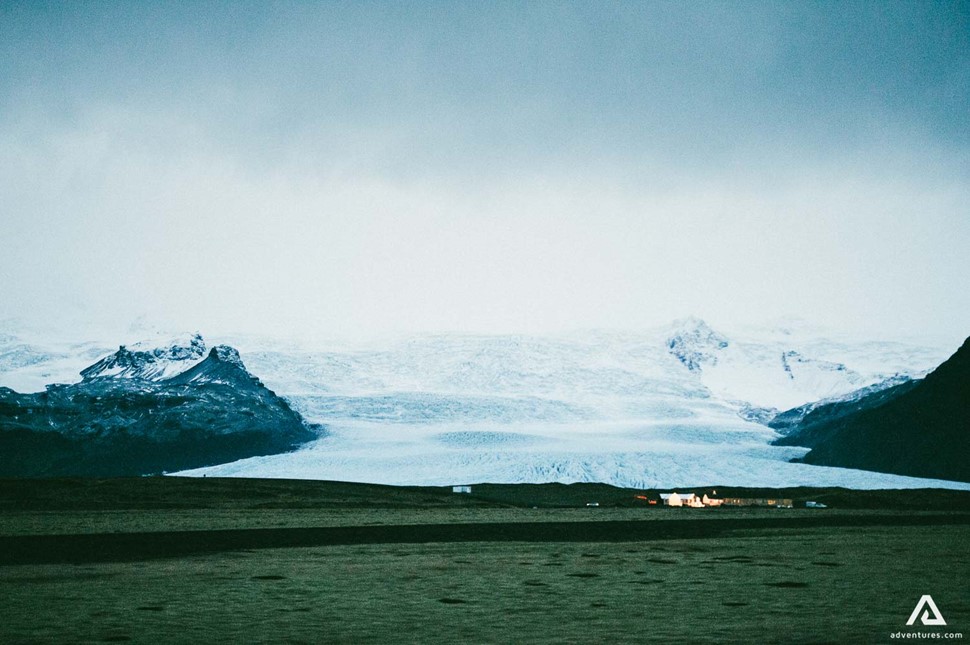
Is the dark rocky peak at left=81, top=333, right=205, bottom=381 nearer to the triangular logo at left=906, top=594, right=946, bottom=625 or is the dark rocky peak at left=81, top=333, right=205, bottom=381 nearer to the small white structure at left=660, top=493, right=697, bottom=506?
the small white structure at left=660, top=493, right=697, bottom=506

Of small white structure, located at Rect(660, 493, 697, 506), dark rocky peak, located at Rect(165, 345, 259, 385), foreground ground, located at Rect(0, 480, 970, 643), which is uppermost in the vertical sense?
dark rocky peak, located at Rect(165, 345, 259, 385)

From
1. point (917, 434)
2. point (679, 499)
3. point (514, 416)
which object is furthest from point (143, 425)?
point (917, 434)

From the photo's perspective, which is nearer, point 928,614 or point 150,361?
point 928,614

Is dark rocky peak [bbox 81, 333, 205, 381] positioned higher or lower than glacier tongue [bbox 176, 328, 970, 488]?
higher

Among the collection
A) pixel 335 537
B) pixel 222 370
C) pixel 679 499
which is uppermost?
pixel 222 370

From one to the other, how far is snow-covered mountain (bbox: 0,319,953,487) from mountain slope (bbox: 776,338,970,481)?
524 inches

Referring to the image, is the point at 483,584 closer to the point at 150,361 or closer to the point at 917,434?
the point at 917,434

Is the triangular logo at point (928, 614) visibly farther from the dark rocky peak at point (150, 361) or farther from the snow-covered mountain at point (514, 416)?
the dark rocky peak at point (150, 361)

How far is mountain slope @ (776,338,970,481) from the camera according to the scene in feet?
369

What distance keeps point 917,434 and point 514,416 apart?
48479 millimetres

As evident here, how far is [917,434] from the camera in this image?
116375mm

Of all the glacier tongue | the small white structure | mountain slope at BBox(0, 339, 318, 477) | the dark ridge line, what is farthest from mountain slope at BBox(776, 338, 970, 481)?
the dark ridge line

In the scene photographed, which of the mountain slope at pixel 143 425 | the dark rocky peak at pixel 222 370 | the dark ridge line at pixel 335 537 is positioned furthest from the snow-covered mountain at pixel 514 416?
the dark ridge line at pixel 335 537

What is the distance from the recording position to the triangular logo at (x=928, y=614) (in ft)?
38.4
